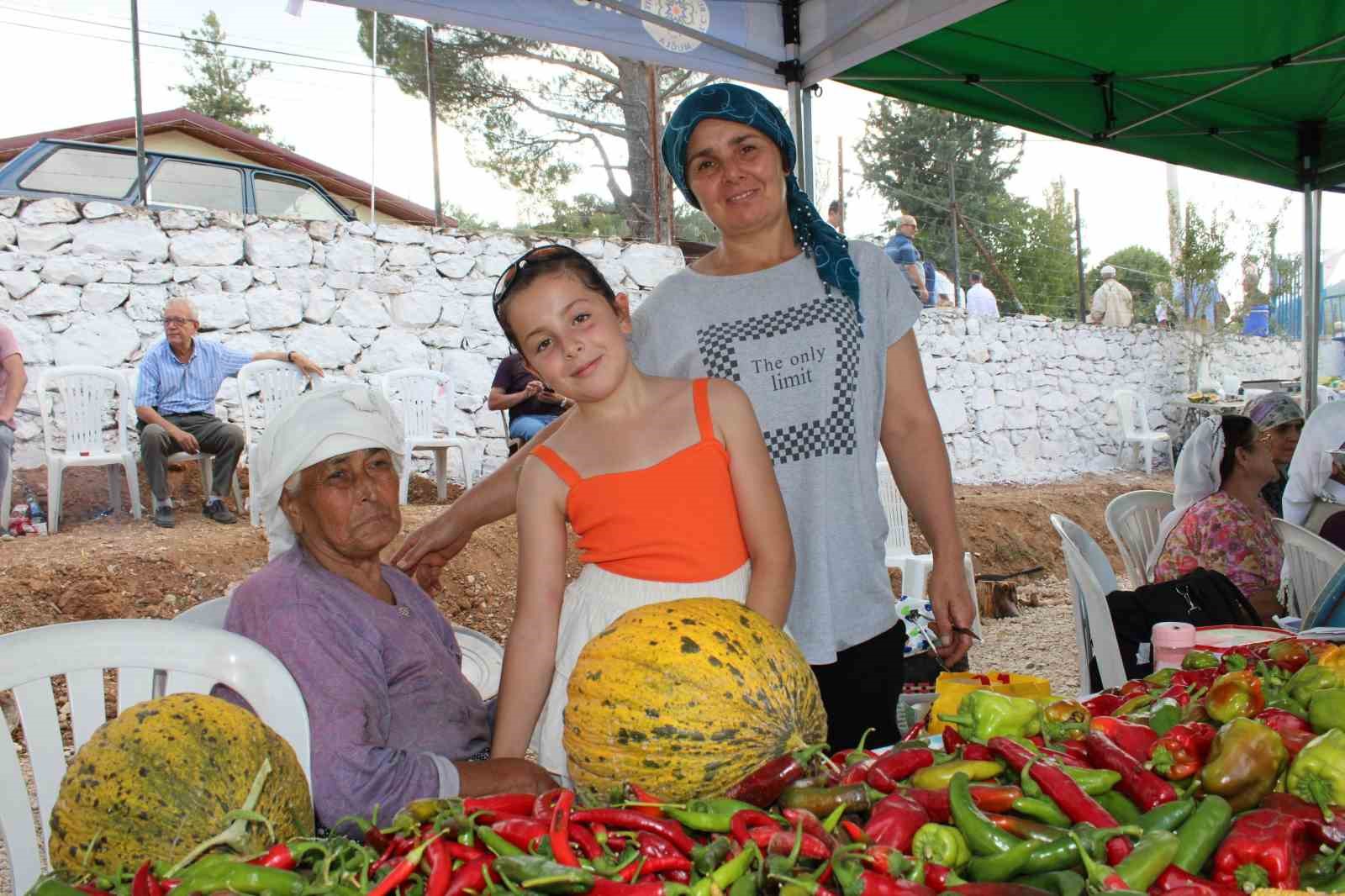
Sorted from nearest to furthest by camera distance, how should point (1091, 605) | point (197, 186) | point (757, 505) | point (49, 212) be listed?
point (757, 505) → point (1091, 605) → point (49, 212) → point (197, 186)

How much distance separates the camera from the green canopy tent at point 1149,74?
15.6ft

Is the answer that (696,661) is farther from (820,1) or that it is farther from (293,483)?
(820,1)

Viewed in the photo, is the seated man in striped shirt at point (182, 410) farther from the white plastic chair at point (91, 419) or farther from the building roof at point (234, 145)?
the building roof at point (234, 145)

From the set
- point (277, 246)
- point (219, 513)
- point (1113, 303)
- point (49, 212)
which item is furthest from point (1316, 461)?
point (1113, 303)

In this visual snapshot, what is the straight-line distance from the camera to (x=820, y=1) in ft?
14.0

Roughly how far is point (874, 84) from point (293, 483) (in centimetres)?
381

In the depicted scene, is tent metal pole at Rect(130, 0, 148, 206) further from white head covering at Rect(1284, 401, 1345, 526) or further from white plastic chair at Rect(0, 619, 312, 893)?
white head covering at Rect(1284, 401, 1345, 526)

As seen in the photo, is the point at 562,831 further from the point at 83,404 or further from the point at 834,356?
the point at 83,404

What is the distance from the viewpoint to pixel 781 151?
234 cm

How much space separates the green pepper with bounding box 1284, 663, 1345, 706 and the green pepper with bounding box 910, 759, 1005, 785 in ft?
2.00

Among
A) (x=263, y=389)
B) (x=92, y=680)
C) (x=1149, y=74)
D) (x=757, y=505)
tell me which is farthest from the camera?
(x=263, y=389)

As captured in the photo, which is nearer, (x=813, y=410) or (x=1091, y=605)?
(x=813, y=410)

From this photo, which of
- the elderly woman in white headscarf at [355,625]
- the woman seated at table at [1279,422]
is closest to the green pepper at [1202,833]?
the elderly woman in white headscarf at [355,625]

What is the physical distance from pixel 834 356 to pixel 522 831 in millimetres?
1448
